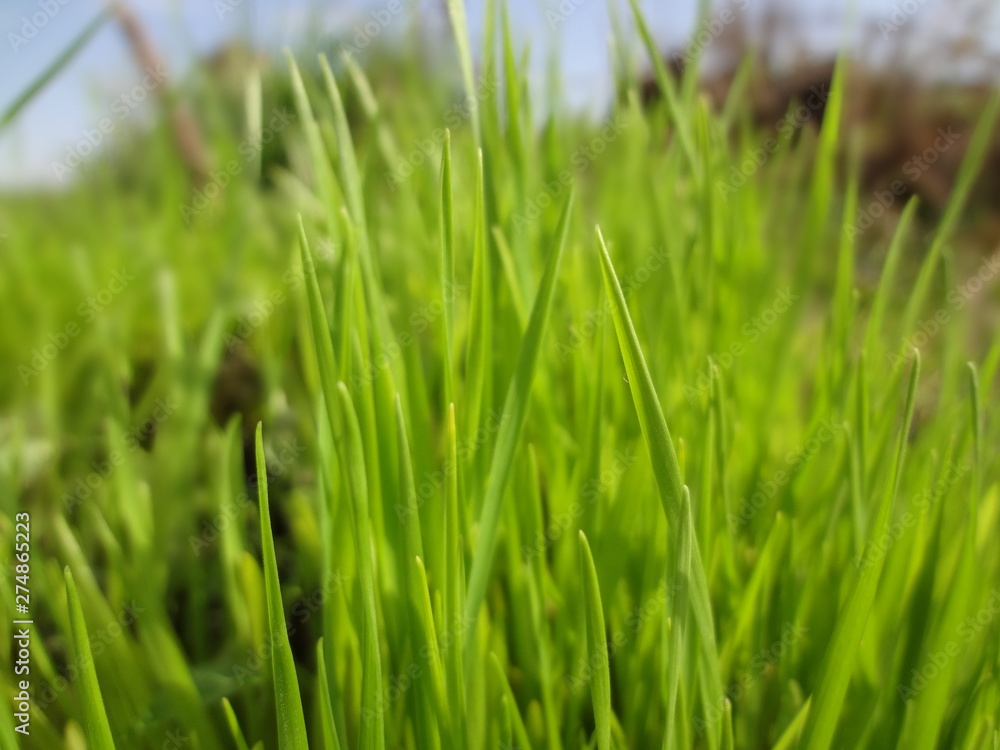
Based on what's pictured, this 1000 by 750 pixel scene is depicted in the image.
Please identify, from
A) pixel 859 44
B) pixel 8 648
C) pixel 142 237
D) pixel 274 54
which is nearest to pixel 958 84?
pixel 859 44

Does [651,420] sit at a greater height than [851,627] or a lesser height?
greater

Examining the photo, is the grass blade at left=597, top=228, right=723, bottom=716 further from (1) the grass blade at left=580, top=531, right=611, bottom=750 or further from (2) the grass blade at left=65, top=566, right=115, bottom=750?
(2) the grass blade at left=65, top=566, right=115, bottom=750

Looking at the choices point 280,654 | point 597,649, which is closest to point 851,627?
point 597,649

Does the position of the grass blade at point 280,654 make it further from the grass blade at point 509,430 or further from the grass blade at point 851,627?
the grass blade at point 851,627

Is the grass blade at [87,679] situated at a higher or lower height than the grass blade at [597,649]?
higher

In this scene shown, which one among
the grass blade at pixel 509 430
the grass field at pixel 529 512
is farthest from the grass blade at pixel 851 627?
the grass blade at pixel 509 430

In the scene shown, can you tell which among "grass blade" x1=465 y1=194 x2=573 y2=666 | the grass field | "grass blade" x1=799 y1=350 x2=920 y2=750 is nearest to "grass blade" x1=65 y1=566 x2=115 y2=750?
the grass field

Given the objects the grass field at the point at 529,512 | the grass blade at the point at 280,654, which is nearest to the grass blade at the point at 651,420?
the grass field at the point at 529,512

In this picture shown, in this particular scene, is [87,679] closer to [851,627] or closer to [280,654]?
[280,654]
